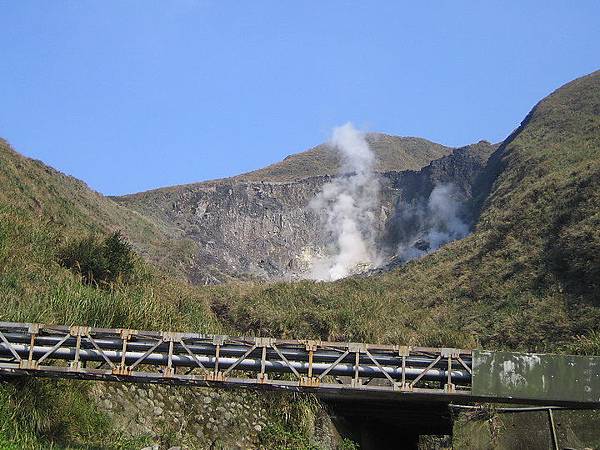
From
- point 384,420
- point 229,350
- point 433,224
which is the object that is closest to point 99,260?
point 384,420

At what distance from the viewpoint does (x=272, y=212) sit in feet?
326

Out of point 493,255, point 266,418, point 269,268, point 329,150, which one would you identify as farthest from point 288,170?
point 266,418

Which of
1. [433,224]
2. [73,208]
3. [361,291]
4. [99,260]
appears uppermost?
[433,224]

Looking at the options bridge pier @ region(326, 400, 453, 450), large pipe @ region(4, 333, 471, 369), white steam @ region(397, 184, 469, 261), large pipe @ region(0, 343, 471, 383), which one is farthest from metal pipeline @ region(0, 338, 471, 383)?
white steam @ region(397, 184, 469, 261)

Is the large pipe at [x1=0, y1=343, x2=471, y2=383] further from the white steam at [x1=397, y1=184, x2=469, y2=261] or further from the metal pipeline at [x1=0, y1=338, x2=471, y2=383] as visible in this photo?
the white steam at [x1=397, y1=184, x2=469, y2=261]

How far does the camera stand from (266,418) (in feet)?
68.1

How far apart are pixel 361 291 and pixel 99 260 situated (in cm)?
1949

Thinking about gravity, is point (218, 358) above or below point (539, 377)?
above

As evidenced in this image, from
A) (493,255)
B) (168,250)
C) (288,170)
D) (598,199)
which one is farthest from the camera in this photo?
(288,170)

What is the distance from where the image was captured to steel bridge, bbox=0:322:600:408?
1463 cm

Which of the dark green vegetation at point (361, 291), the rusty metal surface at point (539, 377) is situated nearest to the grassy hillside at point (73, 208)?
the dark green vegetation at point (361, 291)

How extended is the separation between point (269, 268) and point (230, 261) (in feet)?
23.2

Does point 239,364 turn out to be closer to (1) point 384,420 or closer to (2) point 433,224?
(1) point 384,420

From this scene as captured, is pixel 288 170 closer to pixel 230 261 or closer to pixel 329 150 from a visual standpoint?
pixel 329 150
